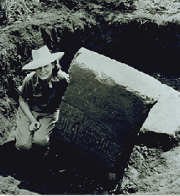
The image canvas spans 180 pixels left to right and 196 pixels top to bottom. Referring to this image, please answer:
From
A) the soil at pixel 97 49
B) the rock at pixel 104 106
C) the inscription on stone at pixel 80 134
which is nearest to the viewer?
the rock at pixel 104 106

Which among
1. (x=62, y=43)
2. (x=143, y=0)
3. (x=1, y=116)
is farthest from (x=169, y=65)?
(x=1, y=116)

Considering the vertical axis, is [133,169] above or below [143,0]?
below

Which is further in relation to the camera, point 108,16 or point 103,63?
point 108,16

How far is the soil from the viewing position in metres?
→ 2.71

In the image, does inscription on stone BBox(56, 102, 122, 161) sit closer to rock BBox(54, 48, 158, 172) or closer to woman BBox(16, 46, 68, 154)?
rock BBox(54, 48, 158, 172)

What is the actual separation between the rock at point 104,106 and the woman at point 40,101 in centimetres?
22

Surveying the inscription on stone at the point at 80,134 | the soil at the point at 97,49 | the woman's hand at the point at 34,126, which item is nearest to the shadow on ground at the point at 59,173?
the soil at the point at 97,49

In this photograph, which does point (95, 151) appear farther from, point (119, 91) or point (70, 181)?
point (119, 91)

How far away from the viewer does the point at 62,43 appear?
13.6 ft

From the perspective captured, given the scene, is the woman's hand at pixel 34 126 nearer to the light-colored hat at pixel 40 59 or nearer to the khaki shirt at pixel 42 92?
the khaki shirt at pixel 42 92

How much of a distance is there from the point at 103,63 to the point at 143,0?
238 cm

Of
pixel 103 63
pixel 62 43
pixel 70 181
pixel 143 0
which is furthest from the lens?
pixel 143 0

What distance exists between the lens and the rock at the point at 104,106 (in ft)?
7.72

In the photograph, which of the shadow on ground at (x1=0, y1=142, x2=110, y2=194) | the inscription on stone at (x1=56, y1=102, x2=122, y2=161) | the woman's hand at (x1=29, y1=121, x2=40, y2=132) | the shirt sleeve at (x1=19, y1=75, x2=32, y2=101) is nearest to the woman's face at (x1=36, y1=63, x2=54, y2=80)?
the shirt sleeve at (x1=19, y1=75, x2=32, y2=101)
